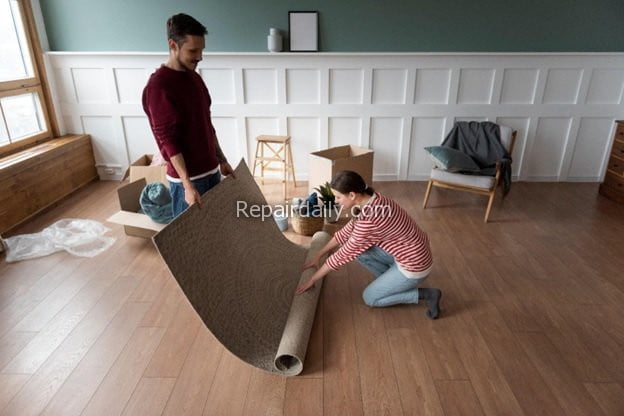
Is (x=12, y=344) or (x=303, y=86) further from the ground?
(x=303, y=86)

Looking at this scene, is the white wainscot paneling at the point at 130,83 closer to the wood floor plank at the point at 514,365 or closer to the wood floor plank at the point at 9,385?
the wood floor plank at the point at 9,385

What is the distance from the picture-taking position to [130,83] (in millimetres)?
3961

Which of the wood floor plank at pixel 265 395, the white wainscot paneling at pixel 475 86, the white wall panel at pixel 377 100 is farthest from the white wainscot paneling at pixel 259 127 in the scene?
the wood floor plank at pixel 265 395

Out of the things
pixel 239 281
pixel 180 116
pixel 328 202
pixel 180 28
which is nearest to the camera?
pixel 180 28

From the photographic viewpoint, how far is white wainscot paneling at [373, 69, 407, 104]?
392 cm

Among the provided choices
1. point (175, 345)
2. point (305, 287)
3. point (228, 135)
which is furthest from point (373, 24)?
point (175, 345)

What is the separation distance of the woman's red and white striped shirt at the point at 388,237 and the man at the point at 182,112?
79 centimetres

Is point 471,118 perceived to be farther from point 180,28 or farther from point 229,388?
point 229,388

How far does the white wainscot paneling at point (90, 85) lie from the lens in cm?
395

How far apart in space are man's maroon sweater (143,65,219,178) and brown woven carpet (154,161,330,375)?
204 millimetres

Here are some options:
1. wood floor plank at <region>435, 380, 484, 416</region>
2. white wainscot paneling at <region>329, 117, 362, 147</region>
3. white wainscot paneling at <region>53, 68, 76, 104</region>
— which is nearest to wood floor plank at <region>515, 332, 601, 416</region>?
wood floor plank at <region>435, 380, 484, 416</region>

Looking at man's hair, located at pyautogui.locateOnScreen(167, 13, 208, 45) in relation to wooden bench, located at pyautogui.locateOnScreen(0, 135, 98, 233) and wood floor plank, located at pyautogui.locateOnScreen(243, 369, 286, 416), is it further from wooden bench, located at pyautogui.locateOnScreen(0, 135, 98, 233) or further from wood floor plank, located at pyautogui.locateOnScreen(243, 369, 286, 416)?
wooden bench, located at pyautogui.locateOnScreen(0, 135, 98, 233)

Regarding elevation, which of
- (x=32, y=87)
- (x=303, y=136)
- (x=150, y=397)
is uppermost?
(x=32, y=87)

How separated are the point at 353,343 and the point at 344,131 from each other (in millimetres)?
A: 2567
